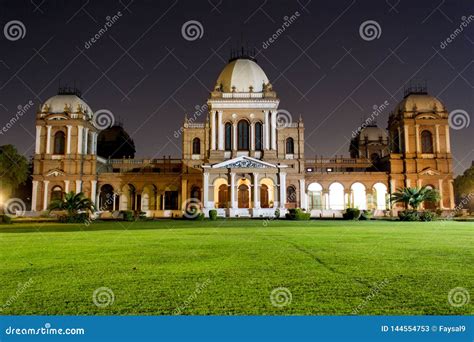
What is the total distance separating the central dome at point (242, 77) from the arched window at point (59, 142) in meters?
20.8

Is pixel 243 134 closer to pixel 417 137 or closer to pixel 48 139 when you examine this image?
pixel 417 137

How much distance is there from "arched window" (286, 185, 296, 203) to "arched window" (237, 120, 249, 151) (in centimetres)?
729

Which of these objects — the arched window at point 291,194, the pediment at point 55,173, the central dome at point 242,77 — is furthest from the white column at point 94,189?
the arched window at point 291,194

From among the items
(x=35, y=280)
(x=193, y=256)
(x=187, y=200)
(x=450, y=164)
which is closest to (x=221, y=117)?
(x=187, y=200)

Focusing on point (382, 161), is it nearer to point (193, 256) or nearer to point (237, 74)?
point (237, 74)

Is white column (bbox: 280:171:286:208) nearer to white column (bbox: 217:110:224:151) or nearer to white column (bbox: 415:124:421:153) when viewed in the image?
white column (bbox: 217:110:224:151)

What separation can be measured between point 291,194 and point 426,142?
19.1 metres

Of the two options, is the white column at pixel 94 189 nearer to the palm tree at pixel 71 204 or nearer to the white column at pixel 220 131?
the palm tree at pixel 71 204

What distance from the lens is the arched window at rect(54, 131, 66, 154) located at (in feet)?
175

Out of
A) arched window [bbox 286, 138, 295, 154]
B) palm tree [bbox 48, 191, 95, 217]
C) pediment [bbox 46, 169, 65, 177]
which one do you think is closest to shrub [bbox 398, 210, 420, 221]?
arched window [bbox 286, 138, 295, 154]

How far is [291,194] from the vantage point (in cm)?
5162

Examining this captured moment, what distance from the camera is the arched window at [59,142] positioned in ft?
175

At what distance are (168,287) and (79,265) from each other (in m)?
3.57

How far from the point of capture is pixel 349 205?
53375 mm
